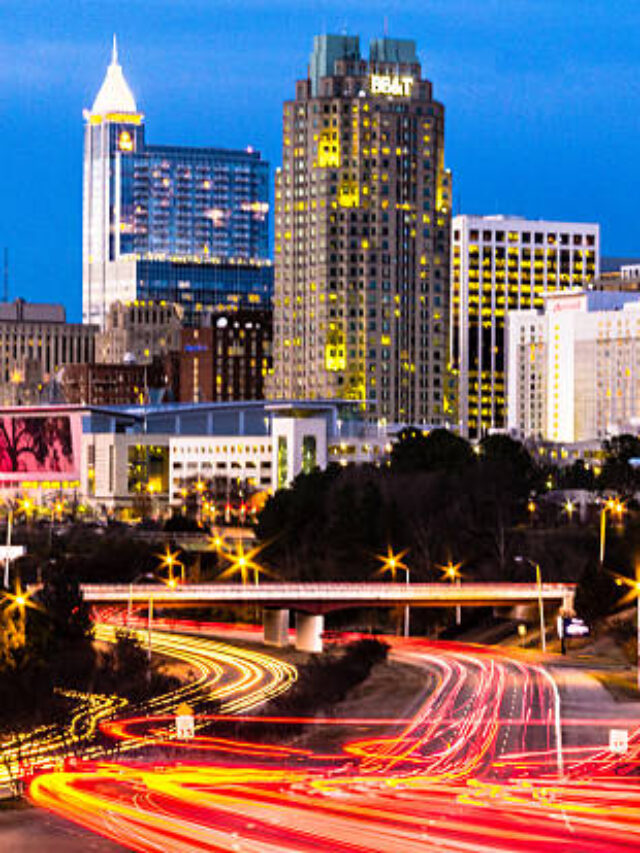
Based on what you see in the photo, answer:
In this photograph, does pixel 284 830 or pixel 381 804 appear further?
pixel 381 804

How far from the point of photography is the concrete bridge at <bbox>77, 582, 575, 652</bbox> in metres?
121

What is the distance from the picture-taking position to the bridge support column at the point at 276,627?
413ft

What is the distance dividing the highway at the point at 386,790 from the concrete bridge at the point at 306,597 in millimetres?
29376

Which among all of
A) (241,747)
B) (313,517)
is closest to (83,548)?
(313,517)

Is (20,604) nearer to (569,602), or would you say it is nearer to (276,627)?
(276,627)

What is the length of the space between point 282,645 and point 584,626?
733 inches

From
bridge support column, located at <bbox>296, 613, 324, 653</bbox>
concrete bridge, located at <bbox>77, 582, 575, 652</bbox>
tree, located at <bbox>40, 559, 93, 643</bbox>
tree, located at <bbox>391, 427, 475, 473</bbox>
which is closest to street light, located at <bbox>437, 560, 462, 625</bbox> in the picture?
concrete bridge, located at <bbox>77, 582, 575, 652</bbox>

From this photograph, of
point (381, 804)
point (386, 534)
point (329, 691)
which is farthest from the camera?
point (386, 534)

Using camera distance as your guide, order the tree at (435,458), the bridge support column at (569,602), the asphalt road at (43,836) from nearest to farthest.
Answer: the asphalt road at (43,836) → the bridge support column at (569,602) → the tree at (435,458)

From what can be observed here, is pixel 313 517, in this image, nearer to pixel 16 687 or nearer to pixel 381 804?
pixel 16 687

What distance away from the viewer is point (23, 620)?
102 metres

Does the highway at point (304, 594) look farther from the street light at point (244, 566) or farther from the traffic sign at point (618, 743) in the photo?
the traffic sign at point (618, 743)

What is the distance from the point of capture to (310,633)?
12444 centimetres

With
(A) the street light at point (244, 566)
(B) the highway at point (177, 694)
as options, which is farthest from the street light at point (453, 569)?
(B) the highway at point (177, 694)
